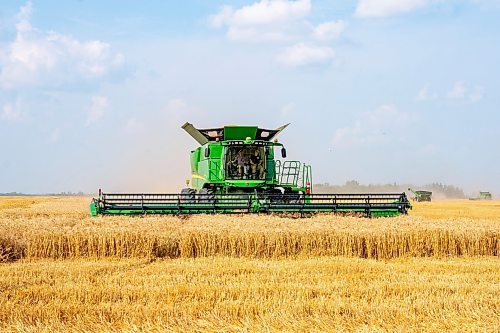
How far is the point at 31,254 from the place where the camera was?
36.6ft

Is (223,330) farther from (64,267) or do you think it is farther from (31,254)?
(31,254)

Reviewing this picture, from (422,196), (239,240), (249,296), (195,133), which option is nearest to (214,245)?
(239,240)

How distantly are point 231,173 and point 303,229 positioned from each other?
18.5 ft

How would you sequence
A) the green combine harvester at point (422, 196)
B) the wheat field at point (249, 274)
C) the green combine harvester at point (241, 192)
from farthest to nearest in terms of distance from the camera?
the green combine harvester at point (422, 196) → the green combine harvester at point (241, 192) → the wheat field at point (249, 274)

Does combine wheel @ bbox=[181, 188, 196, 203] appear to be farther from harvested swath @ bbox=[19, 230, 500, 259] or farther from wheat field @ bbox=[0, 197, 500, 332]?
harvested swath @ bbox=[19, 230, 500, 259]

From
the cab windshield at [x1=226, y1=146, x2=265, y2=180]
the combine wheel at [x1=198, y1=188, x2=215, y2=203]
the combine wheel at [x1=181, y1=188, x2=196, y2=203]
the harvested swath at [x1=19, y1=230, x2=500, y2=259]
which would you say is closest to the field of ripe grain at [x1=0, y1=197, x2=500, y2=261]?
the harvested swath at [x1=19, y1=230, x2=500, y2=259]

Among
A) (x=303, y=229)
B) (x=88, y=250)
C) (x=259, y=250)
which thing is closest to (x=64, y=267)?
(x=88, y=250)

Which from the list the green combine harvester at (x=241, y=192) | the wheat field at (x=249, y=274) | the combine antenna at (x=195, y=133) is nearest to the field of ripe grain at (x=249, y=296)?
the wheat field at (x=249, y=274)

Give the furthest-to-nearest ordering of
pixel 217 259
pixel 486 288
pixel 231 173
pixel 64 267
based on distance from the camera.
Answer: pixel 231 173 → pixel 217 259 → pixel 64 267 → pixel 486 288

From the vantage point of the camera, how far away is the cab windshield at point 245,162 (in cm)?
1723

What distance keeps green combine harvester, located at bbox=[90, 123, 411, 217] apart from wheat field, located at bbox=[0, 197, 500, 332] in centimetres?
95

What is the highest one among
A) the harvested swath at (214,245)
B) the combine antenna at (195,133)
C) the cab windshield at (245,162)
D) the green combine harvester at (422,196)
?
the combine antenna at (195,133)

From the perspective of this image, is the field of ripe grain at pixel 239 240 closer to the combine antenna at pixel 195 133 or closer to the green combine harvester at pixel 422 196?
the combine antenna at pixel 195 133

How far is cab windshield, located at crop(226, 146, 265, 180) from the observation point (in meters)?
17.2
